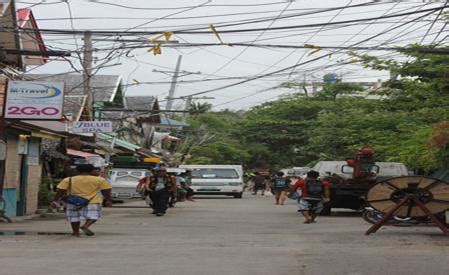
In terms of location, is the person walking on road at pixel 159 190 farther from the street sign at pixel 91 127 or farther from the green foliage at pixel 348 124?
the green foliage at pixel 348 124

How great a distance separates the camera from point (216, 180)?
3878 centimetres

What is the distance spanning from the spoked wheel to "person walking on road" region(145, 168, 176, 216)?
8620 mm

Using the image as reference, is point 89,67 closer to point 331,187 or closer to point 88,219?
point 331,187

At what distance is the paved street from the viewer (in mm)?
9477

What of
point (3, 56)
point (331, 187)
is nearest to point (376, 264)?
point (331, 187)

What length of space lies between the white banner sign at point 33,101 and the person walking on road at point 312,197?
244 inches

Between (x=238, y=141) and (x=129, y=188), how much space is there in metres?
38.0

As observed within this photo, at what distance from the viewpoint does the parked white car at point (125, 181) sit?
3028cm

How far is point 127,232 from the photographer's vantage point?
15086 mm

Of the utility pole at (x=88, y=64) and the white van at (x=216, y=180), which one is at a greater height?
the utility pole at (x=88, y=64)

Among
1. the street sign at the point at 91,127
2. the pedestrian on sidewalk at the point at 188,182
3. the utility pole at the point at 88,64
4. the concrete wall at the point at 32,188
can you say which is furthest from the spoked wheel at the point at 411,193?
the pedestrian on sidewalk at the point at 188,182

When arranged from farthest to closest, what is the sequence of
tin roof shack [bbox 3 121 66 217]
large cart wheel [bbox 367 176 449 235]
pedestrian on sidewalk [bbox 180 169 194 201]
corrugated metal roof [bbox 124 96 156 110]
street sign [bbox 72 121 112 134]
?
corrugated metal roof [bbox 124 96 156 110] < pedestrian on sidewalk [bbox 180 169 194 201] < street sign [bbox 72 121 112 134] < tin roof shack [bbox 3 121 66 217] < large cart wheel [bbox 367 176 449 235]

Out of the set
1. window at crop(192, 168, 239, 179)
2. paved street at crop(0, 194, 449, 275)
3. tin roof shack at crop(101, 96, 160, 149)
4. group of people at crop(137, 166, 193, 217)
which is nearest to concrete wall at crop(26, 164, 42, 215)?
group of people at crop(137, 166, 193, 217)

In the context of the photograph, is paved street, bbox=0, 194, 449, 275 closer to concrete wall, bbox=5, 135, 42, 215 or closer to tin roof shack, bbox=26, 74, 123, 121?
concrete wall, bbox=5, 135, 42, 215
